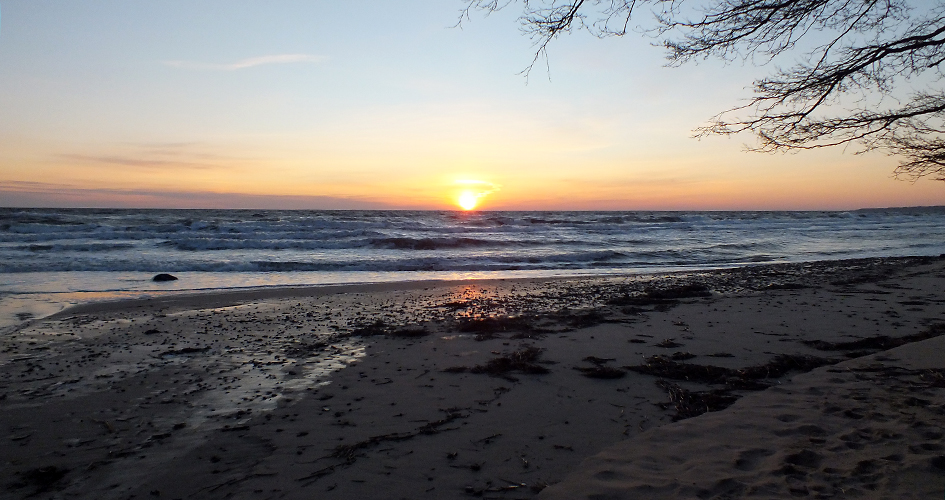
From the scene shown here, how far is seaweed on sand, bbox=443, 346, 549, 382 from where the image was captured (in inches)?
201

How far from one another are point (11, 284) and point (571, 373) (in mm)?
14730

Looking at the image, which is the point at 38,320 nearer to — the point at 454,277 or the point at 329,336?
the point at 329,336

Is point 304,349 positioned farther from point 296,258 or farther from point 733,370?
point 296,258

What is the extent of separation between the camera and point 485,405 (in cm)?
428

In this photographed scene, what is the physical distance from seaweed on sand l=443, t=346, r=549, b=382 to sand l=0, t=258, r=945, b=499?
3 cm

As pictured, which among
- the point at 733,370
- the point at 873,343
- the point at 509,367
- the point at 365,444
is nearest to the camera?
the point at 365,444

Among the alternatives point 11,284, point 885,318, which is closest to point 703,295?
point 885,318

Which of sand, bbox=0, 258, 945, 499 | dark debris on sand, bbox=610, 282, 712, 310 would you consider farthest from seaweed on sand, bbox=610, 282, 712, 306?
sand, bbox=0, 258, 945, 499

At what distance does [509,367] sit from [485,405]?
1.01 m

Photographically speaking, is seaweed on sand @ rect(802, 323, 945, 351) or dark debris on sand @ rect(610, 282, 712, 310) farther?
dark debris on sand @ rect(610, 282, 712, 310)

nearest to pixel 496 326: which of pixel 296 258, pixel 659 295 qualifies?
pixel 659 295

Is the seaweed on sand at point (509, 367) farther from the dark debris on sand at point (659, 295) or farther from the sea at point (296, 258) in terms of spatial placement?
the sea at point (296, 258)

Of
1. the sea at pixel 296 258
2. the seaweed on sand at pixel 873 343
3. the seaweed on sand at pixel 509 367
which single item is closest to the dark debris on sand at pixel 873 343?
the seaweed on sand at pixel 873 343

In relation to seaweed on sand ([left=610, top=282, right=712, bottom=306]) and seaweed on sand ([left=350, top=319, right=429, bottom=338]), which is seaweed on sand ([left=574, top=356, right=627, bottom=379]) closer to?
seaweed on sand ([left=350, top=319, right=429, bottom=338])
